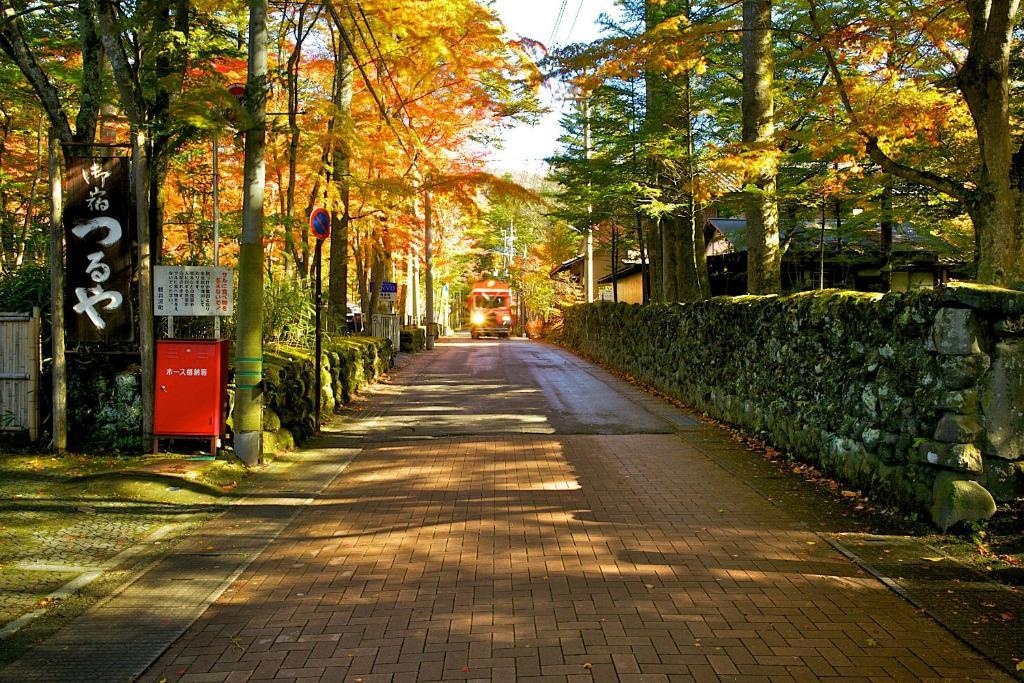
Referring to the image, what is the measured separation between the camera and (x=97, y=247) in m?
9.20

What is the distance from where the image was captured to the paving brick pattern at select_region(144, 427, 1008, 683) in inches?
163

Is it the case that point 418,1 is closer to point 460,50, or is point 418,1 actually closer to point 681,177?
point 460,50

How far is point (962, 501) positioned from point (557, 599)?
3374mm

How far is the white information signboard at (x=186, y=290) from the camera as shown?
9.29 meters

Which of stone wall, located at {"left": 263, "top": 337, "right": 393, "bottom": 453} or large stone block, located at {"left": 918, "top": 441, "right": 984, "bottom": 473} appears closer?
large stone block, located at {"left": 918, "top": 441, "right": 984, "bottom": 473}

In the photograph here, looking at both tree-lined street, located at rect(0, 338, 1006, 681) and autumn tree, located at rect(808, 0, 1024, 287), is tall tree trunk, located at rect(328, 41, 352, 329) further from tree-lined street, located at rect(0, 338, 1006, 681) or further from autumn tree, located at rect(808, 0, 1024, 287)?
autumn tree, located at rect(808, 0, 1024, 287)

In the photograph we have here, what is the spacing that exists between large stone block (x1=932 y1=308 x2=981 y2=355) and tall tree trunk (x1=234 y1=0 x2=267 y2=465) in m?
6.92

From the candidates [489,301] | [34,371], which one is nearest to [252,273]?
[34,371]

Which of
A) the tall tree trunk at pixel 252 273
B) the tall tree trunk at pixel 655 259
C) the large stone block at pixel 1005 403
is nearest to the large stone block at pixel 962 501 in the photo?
the large stone block at pixel 1005 403

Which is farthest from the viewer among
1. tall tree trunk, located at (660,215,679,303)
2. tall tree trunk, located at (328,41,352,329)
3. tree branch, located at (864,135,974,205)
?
tall tree trunk, located at (660,215,679,303)

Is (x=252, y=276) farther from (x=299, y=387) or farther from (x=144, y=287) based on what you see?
(x=299, y=387)

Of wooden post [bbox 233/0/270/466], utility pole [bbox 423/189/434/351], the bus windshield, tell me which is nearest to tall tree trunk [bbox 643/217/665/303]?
utility pole [bbox 423/189/434/351]

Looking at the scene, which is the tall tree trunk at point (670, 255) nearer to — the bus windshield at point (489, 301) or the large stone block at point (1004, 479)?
the large stone block at point (1004, 479)

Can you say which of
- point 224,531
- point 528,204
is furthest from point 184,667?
point 528,204
